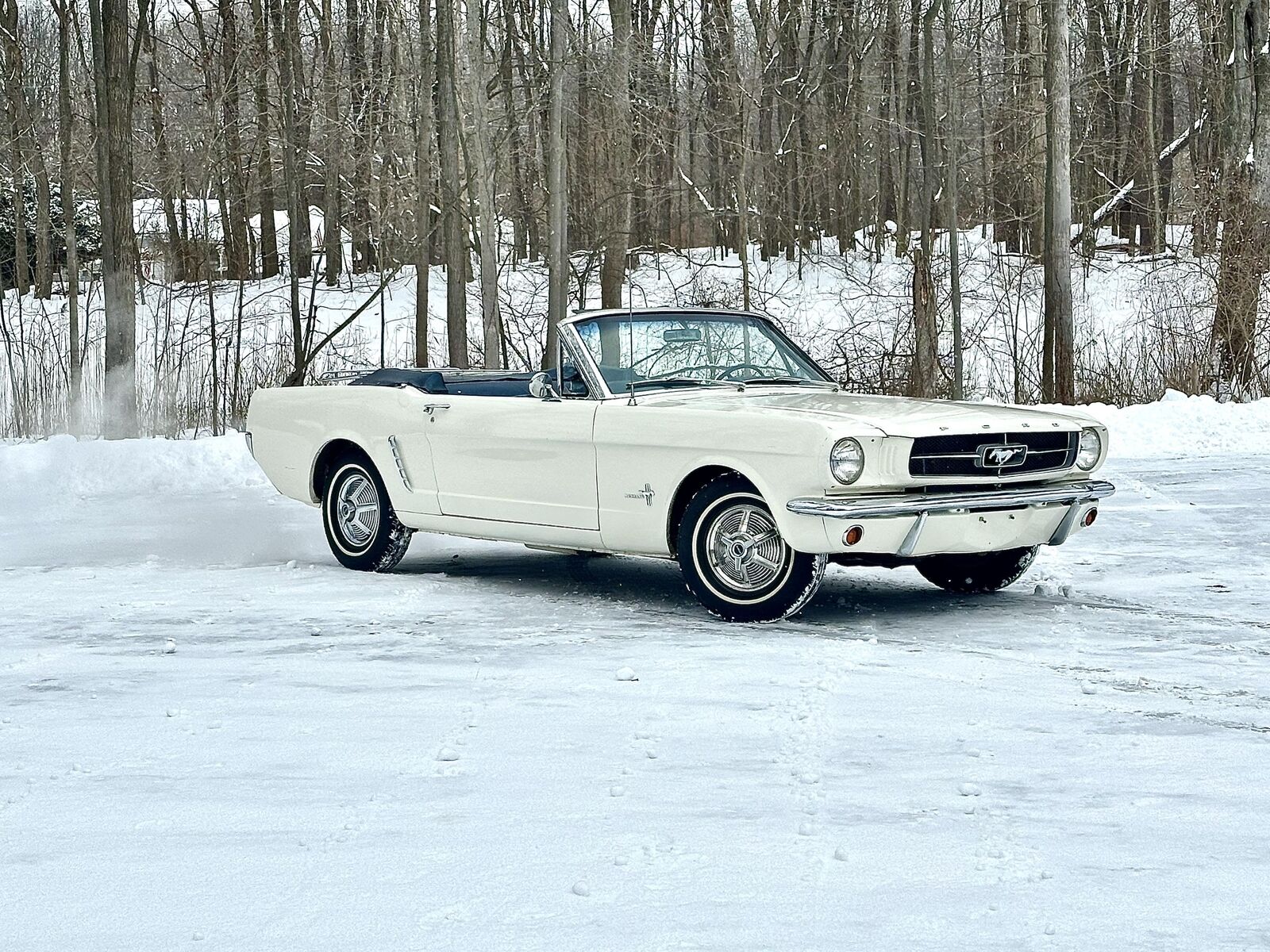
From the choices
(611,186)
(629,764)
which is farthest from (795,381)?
(611,186)

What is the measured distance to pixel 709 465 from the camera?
7.48m

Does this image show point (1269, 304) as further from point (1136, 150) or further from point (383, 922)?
point (1136, 150)

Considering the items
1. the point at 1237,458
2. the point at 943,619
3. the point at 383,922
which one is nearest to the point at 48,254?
the point at 1237,458

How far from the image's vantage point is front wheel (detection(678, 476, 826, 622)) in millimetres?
7352

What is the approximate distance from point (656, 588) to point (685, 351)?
52.5 inches

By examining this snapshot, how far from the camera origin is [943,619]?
7.71m

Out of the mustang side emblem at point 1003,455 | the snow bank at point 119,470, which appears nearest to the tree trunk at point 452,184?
the snow bank at point 119,470

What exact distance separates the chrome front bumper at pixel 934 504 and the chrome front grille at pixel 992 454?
0.10 metres

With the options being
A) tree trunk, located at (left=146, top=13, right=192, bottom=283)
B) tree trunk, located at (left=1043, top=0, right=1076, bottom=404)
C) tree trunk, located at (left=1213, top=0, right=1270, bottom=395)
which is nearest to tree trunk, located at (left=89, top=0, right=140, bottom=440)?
tree trunk, located at (left=146, top=13, right=192, bottom=283)

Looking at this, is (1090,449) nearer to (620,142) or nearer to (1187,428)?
(1187,428)

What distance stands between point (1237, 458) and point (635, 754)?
11675 mm

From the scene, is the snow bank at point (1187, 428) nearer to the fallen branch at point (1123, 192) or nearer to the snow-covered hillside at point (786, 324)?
the snow-covered hillside at point (786, 324)

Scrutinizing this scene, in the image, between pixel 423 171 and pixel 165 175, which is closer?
pixel 423 171

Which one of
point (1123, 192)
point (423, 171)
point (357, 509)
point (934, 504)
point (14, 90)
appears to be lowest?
point (357, 509)
